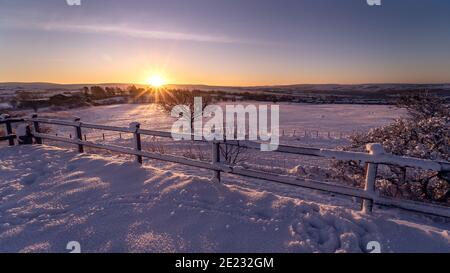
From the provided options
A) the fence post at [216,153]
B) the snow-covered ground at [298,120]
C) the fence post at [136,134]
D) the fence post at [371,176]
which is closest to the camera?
the fence post at [371,176]

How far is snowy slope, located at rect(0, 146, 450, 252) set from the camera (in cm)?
391

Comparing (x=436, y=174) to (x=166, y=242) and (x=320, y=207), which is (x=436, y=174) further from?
(x=166, y=242)

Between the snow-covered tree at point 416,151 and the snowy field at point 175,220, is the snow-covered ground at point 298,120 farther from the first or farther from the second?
the snowy field at point 175,220

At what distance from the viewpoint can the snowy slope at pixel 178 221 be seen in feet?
12.8

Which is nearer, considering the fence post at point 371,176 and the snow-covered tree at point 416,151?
the fence post at point 371,176

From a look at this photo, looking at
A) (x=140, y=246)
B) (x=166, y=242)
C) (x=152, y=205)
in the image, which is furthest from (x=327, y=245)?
(x=152, y=205)

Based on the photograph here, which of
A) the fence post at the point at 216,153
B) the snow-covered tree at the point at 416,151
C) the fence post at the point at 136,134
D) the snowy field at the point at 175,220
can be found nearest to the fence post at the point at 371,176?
the snowy field at the point at 175,220

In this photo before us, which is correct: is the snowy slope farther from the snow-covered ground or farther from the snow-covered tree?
the snow-covered ground

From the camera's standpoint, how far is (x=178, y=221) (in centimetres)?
451

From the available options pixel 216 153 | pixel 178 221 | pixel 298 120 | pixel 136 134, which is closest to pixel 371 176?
pixel 216 153

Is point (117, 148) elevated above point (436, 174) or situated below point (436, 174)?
above
